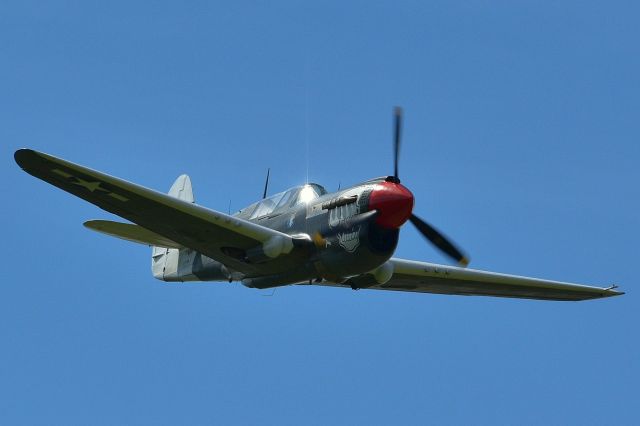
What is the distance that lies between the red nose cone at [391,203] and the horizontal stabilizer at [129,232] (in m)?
5.36

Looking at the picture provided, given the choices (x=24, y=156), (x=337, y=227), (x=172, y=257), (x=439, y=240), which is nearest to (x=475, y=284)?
(x=439, y=240)

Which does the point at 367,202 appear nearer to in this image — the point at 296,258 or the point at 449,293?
the point at 296,258

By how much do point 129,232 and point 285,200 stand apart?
12.3 ft

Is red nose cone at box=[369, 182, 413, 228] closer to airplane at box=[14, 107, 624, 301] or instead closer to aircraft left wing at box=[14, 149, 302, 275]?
airplane at box=[14, 107, 624, 301]

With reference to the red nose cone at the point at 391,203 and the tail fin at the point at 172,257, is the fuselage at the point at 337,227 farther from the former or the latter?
the tail fin at the point at 172,257

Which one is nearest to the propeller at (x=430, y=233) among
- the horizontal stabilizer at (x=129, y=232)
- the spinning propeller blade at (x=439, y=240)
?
the spinning propeller blade at (x=439, y=240)

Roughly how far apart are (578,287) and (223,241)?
9.74 m

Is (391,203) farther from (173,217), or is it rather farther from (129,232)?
(129,232)

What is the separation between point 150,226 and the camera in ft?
72.4

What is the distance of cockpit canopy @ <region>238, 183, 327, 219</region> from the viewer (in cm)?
2217

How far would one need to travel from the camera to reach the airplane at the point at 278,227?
20250 millimetres

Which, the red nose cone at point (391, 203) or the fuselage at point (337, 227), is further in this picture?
the fuselage at point (337, 227)

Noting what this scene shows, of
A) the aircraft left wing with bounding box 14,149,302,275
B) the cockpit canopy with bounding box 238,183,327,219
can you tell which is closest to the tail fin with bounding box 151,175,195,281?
the cockpit canopy with bounding box 238,183,327,219

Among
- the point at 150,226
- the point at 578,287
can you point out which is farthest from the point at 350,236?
the point at 578,287
